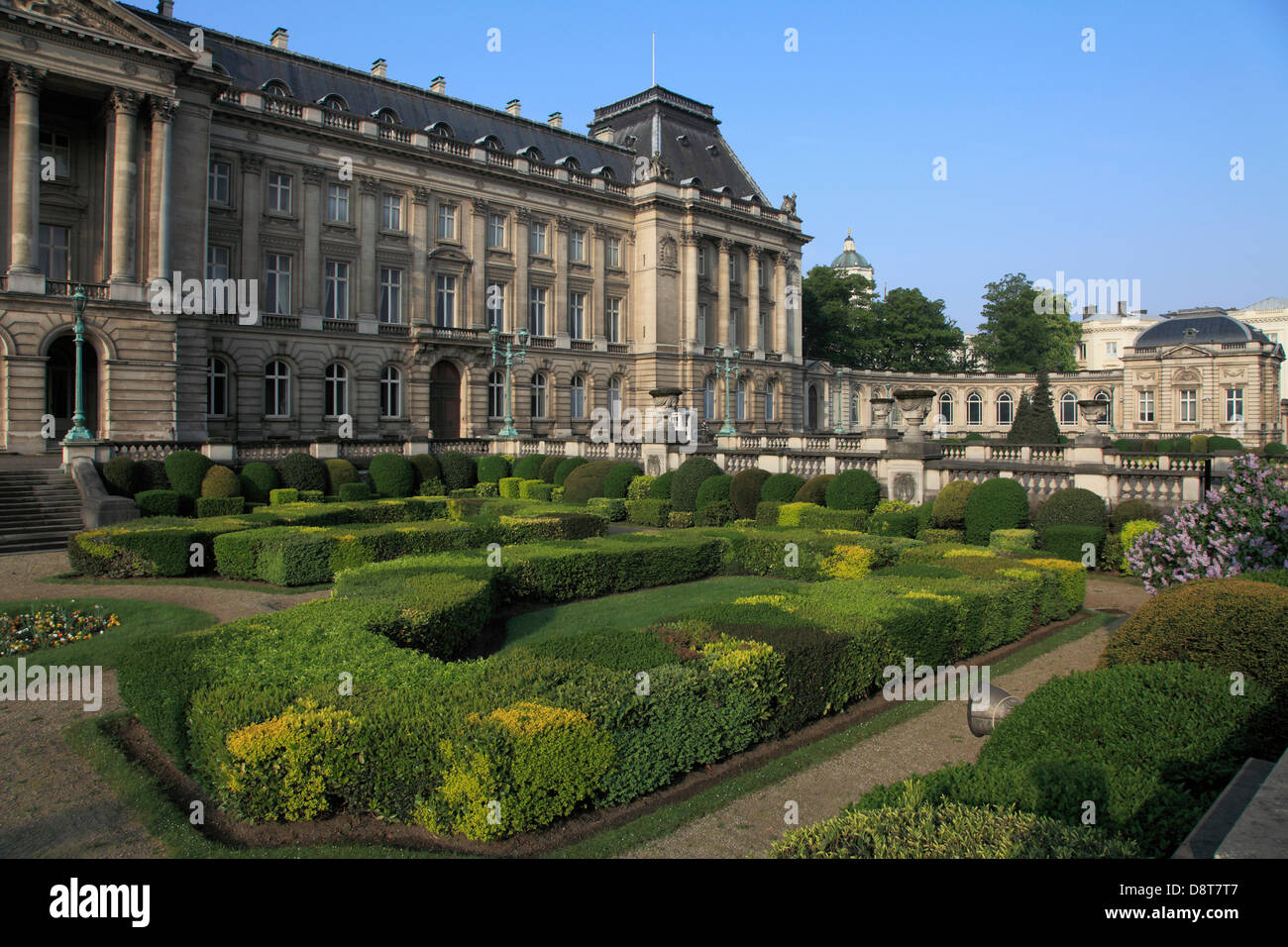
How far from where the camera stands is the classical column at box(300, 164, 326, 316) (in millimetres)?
41531

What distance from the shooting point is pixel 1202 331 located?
65938 mm

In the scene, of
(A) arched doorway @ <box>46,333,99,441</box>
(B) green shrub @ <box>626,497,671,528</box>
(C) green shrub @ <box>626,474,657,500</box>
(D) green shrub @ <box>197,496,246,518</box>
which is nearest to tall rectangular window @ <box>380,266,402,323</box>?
(A) arched doorway @ <box>46,333,99,441</box>

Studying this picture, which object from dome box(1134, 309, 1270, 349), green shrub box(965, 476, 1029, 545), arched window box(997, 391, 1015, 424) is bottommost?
green shrub box(965, 476, 1029, 545)

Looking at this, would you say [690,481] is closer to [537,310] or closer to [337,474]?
[337,474]

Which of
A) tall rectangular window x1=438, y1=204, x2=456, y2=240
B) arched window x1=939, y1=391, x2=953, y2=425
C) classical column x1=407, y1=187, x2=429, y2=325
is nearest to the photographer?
classical column x1=407, y1=187, x2=429, y2=325

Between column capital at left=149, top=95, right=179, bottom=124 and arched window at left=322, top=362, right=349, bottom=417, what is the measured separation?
12515 mm

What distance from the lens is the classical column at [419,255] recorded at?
45.1 meters

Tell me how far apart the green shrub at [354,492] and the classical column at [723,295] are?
31665mm

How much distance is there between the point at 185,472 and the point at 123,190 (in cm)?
1240

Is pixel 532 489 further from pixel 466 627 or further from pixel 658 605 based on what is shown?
pixel 466 627

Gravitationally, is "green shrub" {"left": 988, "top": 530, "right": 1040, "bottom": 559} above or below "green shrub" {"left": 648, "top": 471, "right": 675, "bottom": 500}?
below

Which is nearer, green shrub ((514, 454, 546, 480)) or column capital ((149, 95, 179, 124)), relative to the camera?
column capital ((149, 95, 179, 124))

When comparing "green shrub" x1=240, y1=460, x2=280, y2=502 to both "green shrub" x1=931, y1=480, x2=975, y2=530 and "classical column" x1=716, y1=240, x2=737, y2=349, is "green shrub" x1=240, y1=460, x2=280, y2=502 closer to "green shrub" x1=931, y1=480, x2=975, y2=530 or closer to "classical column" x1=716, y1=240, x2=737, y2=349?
"green shrub" x1=931, y1=480, x2=975, y2=530
